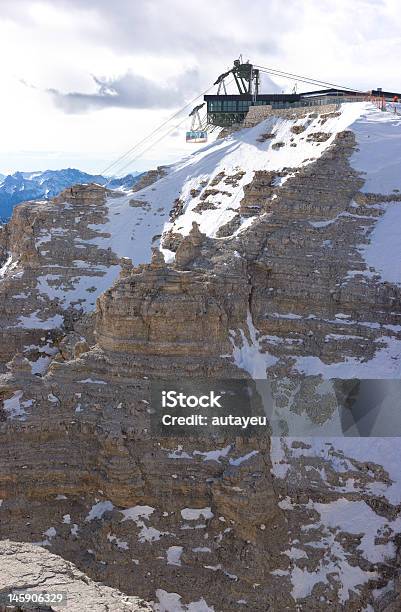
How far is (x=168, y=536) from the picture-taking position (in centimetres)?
3950

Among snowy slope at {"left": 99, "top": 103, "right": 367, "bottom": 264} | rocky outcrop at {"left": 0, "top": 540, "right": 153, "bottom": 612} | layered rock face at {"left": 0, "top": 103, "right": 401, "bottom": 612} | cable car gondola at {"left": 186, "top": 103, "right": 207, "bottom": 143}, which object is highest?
cable car gondola at {"left": 186, "top": 103, "right": 207, "bottom": 143}

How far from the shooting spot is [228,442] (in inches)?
1681

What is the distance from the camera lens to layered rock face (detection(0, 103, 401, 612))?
3869 cm

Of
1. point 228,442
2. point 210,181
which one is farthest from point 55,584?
point 210,181

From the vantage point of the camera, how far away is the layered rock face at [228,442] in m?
38.7

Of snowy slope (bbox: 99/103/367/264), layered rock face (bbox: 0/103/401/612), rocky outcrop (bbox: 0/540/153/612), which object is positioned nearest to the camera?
rocky outcrop (bbox: 0/540/153/612)

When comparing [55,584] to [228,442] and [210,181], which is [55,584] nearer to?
[228,442]

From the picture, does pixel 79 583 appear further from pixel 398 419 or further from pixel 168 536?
pixel 398 419

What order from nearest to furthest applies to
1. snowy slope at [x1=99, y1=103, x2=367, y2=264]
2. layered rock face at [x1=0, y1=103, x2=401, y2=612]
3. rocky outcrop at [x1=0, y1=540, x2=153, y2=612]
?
rocky outcrop at [x1=0, y1=540, x2=153, y2=612] < layered rock face at [x1=0, y1=103, x2=401, y2=612] < snowy slope at [x1=99, y1=103, x2=367, y2=264]

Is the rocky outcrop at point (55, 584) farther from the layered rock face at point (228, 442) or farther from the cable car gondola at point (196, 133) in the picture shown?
the cable car gondola at point (196, 133)

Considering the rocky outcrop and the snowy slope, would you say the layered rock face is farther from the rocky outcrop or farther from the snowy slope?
the rocky outcrop

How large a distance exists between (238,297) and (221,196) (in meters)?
29.8

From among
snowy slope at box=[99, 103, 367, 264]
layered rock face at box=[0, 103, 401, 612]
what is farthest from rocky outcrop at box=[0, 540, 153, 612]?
snowy slope at box=[99, 103, 367, 264]

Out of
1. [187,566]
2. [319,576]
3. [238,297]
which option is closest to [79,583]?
[187,566]
